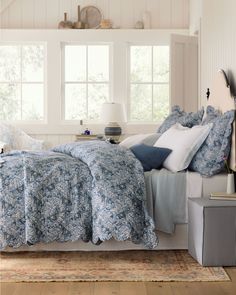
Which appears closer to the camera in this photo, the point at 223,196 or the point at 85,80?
the point at 223,196

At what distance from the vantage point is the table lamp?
26.2 feet

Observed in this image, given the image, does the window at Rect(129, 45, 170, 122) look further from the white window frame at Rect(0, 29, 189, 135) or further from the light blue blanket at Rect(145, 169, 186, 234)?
the light blue blanket at Rect(145, 169, 186, 234)

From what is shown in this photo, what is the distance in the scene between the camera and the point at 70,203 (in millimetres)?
4102

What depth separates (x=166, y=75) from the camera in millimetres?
8516

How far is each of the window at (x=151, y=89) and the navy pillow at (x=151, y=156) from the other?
3.91m

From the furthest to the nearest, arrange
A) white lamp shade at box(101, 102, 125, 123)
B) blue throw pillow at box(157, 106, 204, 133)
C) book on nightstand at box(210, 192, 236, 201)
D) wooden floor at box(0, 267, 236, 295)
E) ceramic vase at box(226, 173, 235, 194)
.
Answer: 1. white lamp shade at box(101, 102, 125, 123)
2. blue throw pillow at box(157, 106, 204, 133)
3. ceramic vase at box(226, 173, 235, 194)
4. book on nightstand at box(210, 192, 236, 201)
5. wooden floor at box(0, 267, 236, 295)

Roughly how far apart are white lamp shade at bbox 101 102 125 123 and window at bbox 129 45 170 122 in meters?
0.49

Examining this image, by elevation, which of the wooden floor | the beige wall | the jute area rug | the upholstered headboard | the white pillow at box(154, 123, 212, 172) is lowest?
the jute area rug

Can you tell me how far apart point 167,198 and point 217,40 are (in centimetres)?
219

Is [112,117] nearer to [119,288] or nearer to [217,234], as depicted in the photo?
[217,234]

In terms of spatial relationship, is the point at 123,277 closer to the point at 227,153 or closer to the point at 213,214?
the point at 213,214

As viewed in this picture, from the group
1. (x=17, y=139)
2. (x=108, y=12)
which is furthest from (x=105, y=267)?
(x=108, y=12)

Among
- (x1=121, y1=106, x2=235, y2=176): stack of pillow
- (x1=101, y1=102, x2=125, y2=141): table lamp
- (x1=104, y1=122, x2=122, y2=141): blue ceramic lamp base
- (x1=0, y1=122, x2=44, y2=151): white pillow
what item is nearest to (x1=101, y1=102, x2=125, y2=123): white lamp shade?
(x1=101, y1=102, x2=125, y2=141): table lamp

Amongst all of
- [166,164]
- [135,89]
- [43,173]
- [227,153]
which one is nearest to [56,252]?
[43,173]
